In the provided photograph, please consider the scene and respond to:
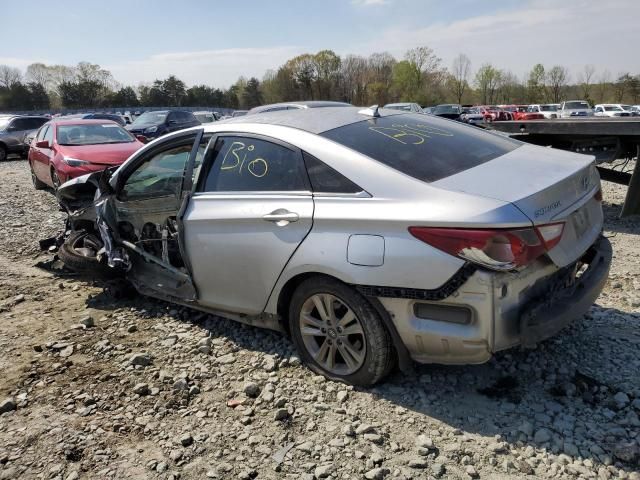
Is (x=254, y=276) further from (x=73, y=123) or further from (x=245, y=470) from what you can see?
(x=73, y=123)

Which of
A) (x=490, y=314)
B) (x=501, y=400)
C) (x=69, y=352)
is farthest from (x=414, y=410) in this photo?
(x=69, y=352)

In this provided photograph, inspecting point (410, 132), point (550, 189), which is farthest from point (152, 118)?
point (550, 189)

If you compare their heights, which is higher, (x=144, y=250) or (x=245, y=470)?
(x=144, y=250)

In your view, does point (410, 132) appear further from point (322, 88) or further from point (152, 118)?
point (322, 88)

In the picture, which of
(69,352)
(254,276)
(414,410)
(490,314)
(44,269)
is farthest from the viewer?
(44,269)

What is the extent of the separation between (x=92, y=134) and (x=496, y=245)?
10.0 m

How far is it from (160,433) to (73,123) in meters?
9.71

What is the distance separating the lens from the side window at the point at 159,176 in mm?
4051

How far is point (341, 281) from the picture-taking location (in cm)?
286

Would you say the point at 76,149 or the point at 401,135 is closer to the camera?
the point at 401,135

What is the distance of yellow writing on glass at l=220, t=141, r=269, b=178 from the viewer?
3.35m

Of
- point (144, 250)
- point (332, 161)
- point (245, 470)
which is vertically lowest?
point (245, 470)

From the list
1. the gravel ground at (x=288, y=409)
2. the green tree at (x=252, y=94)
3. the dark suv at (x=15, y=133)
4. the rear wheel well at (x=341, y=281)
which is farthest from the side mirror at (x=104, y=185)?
the green tree at (x=252, y=94)

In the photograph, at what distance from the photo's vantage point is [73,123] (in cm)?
1075
